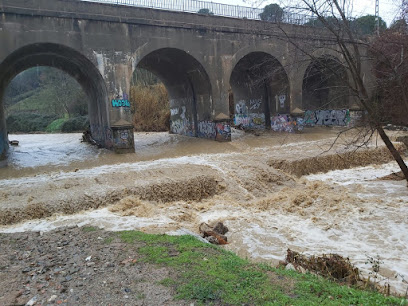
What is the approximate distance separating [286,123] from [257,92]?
10.3 ft

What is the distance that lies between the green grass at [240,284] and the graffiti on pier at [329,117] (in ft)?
69.7

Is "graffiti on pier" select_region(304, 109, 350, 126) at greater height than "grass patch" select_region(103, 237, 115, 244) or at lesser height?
greater

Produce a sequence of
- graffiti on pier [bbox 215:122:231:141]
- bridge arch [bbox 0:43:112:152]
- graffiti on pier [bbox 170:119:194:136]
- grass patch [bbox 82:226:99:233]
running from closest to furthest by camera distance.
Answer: grass patch [bbox 82:226:99:233] → bridge arch [bbox 0:43:112:152] → graffiti on pier [bbox 215:122:231:141] → graffiti on pier [bbox 170:119:194:136]

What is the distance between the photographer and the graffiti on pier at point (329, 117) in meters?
23.8

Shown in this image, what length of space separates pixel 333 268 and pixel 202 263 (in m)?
1.97

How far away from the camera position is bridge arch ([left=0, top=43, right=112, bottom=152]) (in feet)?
46.3


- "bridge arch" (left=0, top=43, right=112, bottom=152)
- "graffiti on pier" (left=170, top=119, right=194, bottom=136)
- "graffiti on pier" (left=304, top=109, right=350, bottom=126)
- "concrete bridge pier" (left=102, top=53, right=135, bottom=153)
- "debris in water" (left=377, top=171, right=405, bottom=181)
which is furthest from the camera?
"graffiti on pier" (left=304, top=109, right=350, bottom=126)

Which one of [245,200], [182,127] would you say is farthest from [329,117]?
[245,200]

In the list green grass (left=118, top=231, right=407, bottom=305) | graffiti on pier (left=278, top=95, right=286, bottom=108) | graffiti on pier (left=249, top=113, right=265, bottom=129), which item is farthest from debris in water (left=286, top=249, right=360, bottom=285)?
graffiti on pier (left=249, top=113, right=265, bottom=129)

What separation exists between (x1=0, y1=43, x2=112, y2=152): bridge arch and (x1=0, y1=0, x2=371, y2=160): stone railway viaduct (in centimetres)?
5

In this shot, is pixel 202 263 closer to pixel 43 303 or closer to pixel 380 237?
pixel 43 303

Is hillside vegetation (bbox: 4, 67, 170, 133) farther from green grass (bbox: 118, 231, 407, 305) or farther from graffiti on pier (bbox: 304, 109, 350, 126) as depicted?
green grass (bbox: 118, 231, 407, 305)

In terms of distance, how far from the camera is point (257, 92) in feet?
74.9

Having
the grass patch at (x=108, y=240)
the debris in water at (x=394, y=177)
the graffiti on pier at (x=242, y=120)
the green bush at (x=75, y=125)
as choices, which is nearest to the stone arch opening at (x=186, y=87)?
the graffiti on pier at (x=242, y=120)
